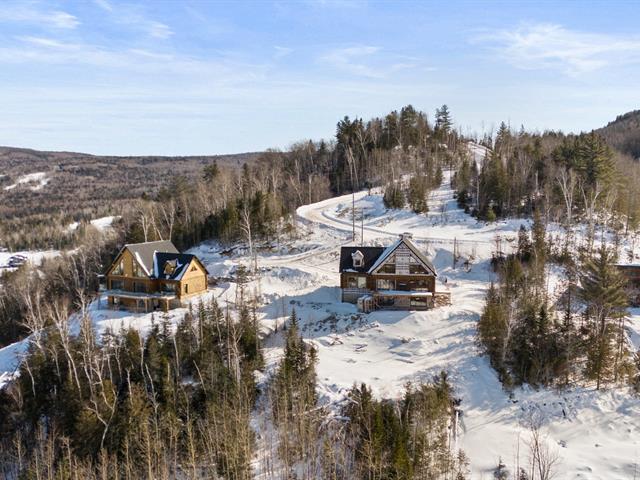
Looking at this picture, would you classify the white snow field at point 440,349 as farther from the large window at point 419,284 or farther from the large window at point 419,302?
the large window at point 419,284

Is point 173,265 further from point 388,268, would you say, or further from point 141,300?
point 388,268

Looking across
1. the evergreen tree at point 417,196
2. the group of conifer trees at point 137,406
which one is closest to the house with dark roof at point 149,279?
the group of conifer trees at point 137,406

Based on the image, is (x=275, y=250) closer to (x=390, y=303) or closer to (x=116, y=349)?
(x=390, y=303)

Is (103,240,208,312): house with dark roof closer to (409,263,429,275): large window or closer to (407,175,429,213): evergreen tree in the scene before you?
(409,263,429,275): large window

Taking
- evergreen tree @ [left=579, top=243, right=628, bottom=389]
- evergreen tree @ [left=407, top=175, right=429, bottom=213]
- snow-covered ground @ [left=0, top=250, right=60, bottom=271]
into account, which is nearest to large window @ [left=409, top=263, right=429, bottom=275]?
evergreen tree @ [left=579, top=243, right=628, bottom=389]

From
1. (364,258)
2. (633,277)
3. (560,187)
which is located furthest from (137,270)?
(560,187)

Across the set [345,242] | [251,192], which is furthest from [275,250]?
[251,192]
